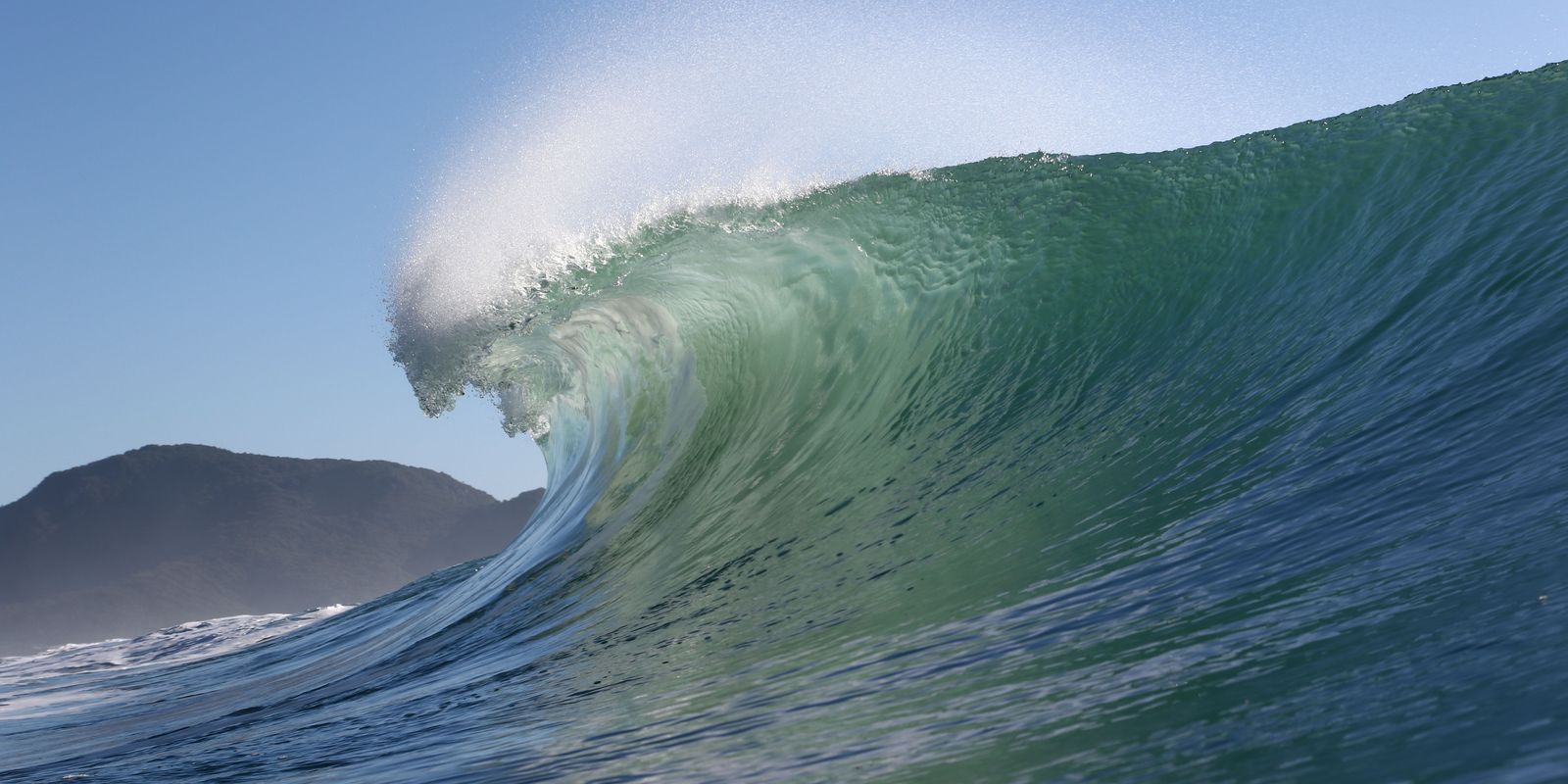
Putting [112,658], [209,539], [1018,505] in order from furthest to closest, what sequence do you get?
[209,539] < [112,658] < [1018,505]

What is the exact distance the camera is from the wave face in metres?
2.30

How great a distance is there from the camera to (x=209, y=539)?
363 feet

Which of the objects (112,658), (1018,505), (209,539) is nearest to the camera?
(1018,505)

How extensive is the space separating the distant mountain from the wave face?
90.8 m

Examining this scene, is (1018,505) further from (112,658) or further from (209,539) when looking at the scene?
(209,539)

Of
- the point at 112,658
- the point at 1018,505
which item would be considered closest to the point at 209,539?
the point at 112,658

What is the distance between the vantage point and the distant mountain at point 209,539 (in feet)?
330

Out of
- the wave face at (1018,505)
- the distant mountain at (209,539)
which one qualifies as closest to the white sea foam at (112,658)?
the wave face at (1018,505)

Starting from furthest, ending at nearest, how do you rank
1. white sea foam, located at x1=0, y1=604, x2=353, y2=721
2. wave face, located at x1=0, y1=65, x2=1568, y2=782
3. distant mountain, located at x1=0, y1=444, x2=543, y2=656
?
distant mountain, located at x1=0, y1=444, x2=543, y2=656 < white sea foam, located at x1=0, y1=604, x2=353, y2=721 < wave face, located at x1=0, y1=65, x2=1568, y2=782

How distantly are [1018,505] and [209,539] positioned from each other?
118215mm

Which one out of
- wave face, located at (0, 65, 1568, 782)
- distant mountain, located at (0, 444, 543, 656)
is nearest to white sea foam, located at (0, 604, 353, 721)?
wave face, located at (0, 65, 1568, 782)

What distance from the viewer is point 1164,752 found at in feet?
6.56

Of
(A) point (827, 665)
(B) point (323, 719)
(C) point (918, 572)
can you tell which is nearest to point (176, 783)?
(B) point (323, 719)

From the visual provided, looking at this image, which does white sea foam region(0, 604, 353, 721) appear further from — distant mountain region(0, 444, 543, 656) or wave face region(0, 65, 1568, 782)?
distant mountain region(0, 444, 543, 656)
